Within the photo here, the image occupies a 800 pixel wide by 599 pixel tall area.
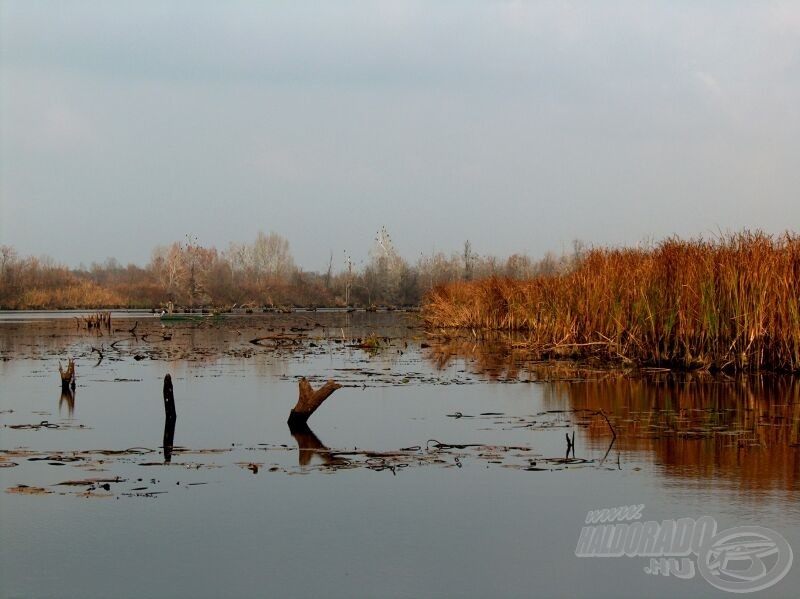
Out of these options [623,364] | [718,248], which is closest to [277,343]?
[623,364]

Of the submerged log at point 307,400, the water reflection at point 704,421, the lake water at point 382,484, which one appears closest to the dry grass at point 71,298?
the lake water at point 382,484

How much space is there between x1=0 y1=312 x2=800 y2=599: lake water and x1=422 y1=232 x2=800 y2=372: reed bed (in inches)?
35.9

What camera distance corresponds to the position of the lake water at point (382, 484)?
529 cm

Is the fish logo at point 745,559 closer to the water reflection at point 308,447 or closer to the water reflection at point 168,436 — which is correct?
the water reflection at point 308,447

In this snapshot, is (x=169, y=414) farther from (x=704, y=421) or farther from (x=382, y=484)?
(x=704, y=421)

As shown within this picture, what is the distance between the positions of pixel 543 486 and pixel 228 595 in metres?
3.21

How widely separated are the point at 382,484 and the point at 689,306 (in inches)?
381

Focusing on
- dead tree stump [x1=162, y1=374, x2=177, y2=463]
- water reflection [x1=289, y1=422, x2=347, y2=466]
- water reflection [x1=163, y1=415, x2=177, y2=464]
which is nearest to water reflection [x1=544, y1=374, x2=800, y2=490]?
water reflection [x1=289, y1=422, x2=347, y2=466]

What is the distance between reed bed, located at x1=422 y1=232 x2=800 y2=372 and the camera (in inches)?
588

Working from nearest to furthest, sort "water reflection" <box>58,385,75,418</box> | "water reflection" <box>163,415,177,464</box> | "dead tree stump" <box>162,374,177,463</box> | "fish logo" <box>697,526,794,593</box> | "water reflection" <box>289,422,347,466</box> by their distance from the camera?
"fish logo" <box>697,526,794,593</box> < "water reflection" <box>289,422,347,466</box> < "water reflection" <box>163,415,177,464</box> < "dead tree stump" <box>162,374,177,463</box> < "water reflection" <box>58,385,75,418</box>

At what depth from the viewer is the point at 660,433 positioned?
977cm

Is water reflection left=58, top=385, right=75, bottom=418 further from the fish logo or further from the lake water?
the fish logo

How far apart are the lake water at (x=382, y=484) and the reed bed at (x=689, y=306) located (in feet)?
2.99

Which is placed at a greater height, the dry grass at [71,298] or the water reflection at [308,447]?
the dry grass at [71,298]
